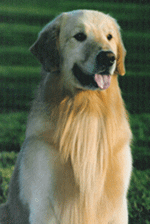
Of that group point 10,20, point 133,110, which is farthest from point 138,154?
point 10,20

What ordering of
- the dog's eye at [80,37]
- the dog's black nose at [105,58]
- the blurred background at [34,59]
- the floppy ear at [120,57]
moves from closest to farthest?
1. the dog's black nose at [105,58]
2. the dog's eye at [80,37]
3. the floppy ear at [120,57]
4. the blurred background at [34,59]

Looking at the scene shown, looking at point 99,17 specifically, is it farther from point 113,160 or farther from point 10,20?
point 10,20

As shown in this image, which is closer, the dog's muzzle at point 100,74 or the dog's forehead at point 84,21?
the dog's muzzle at point 100,74

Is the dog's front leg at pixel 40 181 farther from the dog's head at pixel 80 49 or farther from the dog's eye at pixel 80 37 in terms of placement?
the dog's eye at pixel 80 37

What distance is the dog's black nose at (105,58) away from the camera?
88.6 inches

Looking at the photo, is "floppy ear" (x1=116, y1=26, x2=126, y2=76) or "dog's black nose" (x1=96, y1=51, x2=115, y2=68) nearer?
"dog's black nose" (x1=96, y1=51, x2=115, y2=68)

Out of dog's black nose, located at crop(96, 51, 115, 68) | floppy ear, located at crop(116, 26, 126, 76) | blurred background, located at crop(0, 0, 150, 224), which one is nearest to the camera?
dog's black nose, located at crop(96, 51, 115, 68)

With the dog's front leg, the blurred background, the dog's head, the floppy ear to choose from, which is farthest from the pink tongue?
the blurred background

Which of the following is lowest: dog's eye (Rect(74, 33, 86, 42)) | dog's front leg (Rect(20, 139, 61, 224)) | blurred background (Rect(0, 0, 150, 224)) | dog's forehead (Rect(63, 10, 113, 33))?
blurred background (Rect(0, 0, 150, 224))

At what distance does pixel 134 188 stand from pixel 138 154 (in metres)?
1.21

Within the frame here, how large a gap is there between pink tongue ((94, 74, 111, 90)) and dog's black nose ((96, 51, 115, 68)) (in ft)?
0.34

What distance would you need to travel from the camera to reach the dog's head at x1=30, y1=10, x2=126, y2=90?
7.55 ft

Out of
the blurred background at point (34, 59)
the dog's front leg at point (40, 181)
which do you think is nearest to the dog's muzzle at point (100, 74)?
the dog's front leg at point (40, 181)

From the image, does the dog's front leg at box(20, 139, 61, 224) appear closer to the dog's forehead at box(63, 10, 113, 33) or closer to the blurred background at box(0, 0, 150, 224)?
the dog's forehead at box(63, 10, 113, 33)
